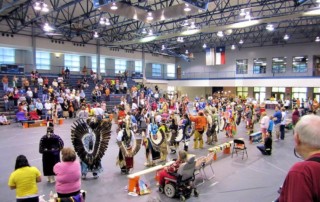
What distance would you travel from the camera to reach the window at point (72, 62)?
29.2 meters

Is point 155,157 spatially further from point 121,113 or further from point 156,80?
point 156,80

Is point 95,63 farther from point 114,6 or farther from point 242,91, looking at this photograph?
point 114,6

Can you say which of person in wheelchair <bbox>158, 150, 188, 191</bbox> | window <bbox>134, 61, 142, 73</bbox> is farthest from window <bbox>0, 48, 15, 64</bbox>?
person in wheelchair <bbox>158, 150, 188, 191</bbox>

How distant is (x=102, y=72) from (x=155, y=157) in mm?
24949

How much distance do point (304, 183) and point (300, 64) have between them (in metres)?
32.1

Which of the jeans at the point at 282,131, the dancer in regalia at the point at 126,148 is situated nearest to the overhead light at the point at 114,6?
the dancer in regalia at the point at 126,148

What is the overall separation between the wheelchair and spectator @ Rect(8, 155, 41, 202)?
9.17ft

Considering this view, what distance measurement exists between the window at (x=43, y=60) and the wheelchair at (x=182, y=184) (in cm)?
2407

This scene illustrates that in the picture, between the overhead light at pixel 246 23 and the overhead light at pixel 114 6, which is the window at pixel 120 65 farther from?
the overhead light at pixel 114 6

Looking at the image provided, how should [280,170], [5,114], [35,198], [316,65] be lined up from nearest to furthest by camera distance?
[35,198], [280,170], [5,114], [316,65]

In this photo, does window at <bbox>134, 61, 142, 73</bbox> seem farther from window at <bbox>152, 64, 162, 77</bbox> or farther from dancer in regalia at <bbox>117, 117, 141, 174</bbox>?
dancer in regalia at <bbox>117, 117, 141, 174</bbox>

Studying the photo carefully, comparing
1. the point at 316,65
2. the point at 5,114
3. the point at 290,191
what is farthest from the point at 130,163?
the point at 316,65

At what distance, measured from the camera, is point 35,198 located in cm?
430

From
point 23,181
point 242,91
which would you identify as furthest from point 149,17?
point 242,91
